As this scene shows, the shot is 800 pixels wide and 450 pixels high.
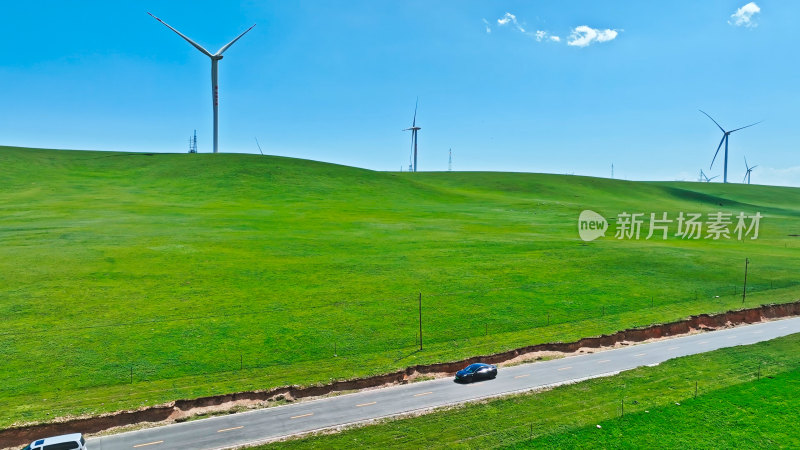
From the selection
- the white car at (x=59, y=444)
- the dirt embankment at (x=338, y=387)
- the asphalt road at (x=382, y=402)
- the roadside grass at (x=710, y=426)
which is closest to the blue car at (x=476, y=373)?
the asphalt road at (x=382, y=402)

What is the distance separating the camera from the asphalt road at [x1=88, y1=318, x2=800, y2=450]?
32375mm

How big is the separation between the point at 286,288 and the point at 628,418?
41.9 meters

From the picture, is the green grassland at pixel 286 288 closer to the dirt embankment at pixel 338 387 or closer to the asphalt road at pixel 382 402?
the dirt embankment at pixel 338 387

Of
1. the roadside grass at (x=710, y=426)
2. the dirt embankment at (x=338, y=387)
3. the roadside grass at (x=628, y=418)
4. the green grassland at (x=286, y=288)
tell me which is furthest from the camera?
the green grassland at (x=286, y=288)

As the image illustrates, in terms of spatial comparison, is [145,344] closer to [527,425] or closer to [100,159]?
[527,425]

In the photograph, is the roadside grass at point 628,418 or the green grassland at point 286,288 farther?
the green grassland at point 286,288

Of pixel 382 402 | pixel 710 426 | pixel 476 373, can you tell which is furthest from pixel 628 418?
pixel 382 402

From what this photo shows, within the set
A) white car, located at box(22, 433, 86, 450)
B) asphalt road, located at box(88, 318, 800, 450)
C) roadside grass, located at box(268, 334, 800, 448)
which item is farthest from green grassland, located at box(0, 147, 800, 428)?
roadside grass, located at box(268, 334, 800, 448)

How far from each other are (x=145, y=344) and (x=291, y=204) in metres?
84.3

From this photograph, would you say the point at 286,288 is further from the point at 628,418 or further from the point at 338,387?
the point at 628,418

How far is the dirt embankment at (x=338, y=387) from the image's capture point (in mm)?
33188

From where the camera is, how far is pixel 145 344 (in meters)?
45.8

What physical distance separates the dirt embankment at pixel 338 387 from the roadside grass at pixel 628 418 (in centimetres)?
727

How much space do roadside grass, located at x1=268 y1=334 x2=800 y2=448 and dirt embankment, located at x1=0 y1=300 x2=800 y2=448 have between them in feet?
23.8
